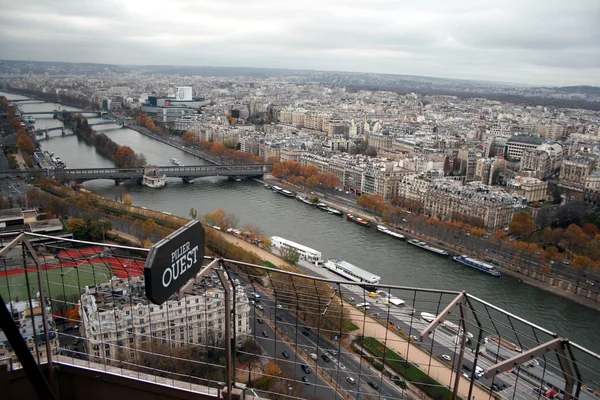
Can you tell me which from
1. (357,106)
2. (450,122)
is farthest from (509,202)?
(357,106)


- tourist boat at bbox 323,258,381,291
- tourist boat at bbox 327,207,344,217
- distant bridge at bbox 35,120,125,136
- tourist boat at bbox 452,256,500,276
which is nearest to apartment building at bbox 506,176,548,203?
tourist boat at bbox 327,207,344,217

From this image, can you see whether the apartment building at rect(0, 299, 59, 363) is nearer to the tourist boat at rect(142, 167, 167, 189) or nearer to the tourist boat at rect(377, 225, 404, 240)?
the tourist boat at rect(377, 225, 404, 240)

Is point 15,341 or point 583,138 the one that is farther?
point 583,138

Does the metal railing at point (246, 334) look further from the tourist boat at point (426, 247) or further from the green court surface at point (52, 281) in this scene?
the tourist boat at point (426, 247)

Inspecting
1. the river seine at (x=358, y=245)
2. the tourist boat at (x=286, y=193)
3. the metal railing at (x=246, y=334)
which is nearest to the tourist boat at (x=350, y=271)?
the river seine at (x=358, y=245)

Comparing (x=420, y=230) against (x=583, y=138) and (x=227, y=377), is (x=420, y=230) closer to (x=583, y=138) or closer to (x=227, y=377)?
(x=227, y=377)

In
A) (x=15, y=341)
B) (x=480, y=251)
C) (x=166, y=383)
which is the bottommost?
(x=480, y=251)

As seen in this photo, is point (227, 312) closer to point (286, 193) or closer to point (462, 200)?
point (462, 200)

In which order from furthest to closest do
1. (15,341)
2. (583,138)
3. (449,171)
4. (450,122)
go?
(450,122) < (583,138) < (449,171) < (15,341)
